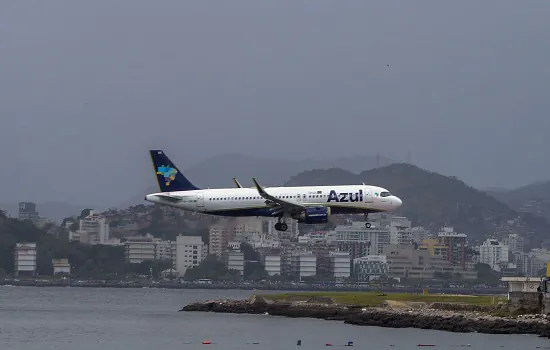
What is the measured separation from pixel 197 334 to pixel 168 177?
15.4 m

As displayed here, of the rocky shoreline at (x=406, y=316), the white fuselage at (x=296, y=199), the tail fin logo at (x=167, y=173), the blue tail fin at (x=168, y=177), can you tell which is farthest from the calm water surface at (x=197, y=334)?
the tail fin logo at (x=167, y=173)

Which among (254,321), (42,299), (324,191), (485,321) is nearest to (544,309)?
(485,321)

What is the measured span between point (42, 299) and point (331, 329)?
75.0 metres

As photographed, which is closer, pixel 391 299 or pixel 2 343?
pixel 2 343

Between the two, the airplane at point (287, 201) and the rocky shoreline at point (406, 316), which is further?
the airplane at point (287, 201)

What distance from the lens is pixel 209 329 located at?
10269 centimetres

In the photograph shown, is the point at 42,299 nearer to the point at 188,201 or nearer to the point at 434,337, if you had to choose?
the point at 188,201

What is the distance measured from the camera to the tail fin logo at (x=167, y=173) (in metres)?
109

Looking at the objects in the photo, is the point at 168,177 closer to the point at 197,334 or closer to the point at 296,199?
the point at 296,199

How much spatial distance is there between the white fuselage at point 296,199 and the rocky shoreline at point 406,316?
795 cm

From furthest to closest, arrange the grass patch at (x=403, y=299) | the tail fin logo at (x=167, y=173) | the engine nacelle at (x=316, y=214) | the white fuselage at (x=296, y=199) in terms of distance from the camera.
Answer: the tail fin logo at (x=167, y=173) < the grass patch at (x=403, y=299) < the white fuselage at (x=296, y=199) < the engine nacelle at (x=316, y=214)

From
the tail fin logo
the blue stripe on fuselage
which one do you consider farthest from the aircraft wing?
the tail fin logo

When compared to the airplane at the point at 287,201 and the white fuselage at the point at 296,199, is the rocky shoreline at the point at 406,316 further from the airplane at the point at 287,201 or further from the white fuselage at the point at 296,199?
the white fuselage at the point at 296,199

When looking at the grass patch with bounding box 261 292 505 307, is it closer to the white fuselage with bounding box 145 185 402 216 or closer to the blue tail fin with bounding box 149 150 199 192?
the white fuselage with bounding box 145 185 402 216
